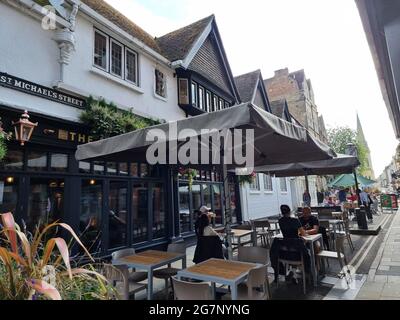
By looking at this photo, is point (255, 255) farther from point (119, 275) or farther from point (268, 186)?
point (268, 186)

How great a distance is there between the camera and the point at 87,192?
716 cm

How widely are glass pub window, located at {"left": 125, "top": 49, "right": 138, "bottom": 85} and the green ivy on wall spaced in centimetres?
151

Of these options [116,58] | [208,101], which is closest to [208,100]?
[208,101]

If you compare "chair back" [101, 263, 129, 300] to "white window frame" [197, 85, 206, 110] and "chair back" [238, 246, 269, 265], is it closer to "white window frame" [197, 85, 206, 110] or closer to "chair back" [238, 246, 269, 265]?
"chair back" [238, 246, 269, 265]

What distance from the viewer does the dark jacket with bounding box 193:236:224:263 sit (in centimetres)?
467

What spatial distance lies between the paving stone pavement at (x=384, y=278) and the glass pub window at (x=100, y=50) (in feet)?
27.3

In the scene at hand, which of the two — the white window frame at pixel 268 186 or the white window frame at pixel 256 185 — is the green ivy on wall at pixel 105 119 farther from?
the white window frame at pixel 268 186

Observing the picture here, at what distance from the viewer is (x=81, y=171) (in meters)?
7.04

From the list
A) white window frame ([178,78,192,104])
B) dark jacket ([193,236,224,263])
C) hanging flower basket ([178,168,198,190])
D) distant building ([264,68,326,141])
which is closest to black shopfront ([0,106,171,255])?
hanging flower basket ([178,168,198,190])

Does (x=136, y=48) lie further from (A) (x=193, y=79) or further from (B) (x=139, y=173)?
(B) (x=139, y=173)

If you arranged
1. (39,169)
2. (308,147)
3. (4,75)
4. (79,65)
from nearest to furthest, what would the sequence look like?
(308,147) → (4,75) → (39,169) → (79,65)
